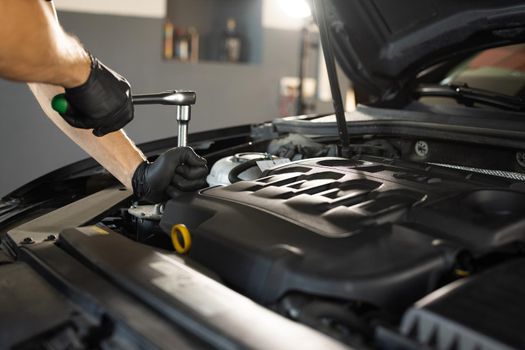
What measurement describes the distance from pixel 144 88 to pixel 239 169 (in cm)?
258

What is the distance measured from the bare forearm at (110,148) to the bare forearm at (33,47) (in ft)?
1.01

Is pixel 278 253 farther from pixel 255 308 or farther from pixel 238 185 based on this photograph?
pixel 238 185

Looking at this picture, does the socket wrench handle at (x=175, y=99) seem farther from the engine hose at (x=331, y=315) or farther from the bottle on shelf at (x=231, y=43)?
the bottle on shelf at (x=231, y=43)

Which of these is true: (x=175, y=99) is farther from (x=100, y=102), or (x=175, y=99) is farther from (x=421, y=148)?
(x=421, y=148)

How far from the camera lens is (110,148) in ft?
4.31

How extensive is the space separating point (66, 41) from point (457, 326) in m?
0.76

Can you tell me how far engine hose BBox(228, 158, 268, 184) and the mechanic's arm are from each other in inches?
2.8

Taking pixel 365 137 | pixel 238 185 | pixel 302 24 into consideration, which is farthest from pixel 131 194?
pixel 302 24

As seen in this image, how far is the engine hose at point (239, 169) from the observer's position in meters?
1.26

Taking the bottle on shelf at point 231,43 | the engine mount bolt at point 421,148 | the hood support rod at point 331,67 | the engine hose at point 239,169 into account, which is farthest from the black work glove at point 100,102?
the bottle on shelf at point 231,43

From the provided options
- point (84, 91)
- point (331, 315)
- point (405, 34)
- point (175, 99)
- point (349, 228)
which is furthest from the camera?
point (405, 34)

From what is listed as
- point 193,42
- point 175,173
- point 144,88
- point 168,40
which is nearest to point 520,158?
point 175,173

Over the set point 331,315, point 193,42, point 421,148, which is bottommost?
point 331,315

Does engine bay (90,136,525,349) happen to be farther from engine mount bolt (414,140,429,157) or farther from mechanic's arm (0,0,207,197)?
engine mount bolt (414,140,429,157)
